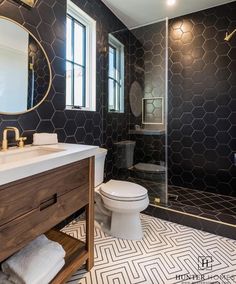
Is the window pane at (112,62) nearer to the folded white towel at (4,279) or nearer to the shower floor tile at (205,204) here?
the shower floor tile at (205,204)

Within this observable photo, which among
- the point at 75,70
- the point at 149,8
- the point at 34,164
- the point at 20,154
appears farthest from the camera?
the point at 149,8

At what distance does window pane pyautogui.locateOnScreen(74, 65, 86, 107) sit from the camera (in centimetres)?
219

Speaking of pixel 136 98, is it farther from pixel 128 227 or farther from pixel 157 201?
pixel 128 227

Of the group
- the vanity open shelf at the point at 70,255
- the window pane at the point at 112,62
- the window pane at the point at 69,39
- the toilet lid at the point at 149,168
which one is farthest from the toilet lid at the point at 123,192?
the window pane at the point at 112,62

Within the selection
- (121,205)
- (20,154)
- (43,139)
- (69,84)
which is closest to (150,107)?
(69,84)

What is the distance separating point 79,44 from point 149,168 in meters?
1.74

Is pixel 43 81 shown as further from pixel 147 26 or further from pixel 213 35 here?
pixel 213 35

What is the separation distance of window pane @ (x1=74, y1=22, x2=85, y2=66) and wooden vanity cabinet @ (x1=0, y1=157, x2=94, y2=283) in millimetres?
1345

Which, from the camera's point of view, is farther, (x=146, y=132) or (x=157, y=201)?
(x=146, y=132)

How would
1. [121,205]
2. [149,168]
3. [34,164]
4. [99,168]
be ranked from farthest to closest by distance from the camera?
[149,168] → [99,168] → [121,205] → [34,164]

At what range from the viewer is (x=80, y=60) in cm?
224

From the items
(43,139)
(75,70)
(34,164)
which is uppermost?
(75,70)

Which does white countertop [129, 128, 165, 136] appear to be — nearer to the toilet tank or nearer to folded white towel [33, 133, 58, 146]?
the toilet tank

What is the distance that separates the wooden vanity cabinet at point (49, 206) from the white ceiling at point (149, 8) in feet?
6.84
